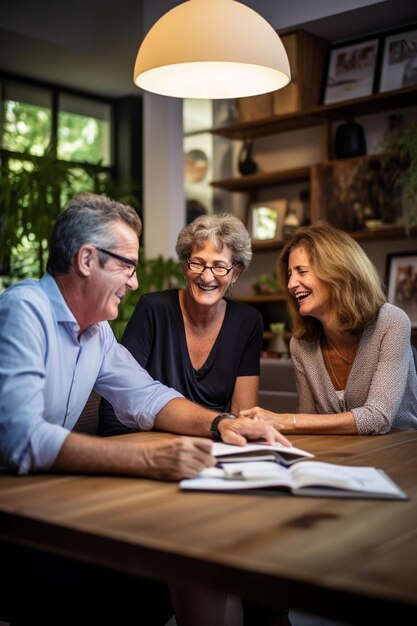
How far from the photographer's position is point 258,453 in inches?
69.2

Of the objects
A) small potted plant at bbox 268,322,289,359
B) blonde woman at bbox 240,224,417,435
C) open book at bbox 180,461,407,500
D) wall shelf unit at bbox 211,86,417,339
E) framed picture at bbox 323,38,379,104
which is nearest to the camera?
open book at bbox 180,461,407,500

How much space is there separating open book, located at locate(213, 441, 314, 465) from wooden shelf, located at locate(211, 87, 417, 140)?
393cm

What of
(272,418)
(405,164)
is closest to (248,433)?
(272,418)

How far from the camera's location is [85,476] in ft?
5.14

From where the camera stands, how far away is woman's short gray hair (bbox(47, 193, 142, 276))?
1.87 m

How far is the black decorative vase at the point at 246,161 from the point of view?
6.33 m

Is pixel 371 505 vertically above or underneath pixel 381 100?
underneath

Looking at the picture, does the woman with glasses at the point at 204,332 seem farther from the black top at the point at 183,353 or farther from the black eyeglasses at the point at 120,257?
the black eyeglasses at the point at 120,257

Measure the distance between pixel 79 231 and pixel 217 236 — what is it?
90cm

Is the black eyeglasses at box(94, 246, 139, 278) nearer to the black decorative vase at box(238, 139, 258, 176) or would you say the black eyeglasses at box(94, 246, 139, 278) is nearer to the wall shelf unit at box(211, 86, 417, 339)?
the wall shelf unit at box(211, 86, 417, 339)

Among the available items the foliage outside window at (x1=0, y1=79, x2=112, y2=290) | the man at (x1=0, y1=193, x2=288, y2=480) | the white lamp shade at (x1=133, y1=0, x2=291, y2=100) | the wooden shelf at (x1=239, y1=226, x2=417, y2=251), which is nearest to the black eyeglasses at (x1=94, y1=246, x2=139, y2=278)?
the man at (x1=0, y1=193, x2=288, y2=480)

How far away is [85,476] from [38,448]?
0.10 m

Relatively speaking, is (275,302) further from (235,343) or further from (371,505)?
(371,505)

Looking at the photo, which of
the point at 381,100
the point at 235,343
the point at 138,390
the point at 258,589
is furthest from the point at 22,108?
the point at 258,589
